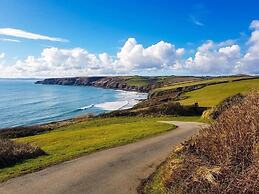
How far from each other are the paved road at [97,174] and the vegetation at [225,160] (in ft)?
10.5

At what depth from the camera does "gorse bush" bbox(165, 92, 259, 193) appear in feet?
33.9

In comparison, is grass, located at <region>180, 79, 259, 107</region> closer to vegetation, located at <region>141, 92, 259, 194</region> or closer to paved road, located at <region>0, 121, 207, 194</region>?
paved road, located at <region>0, 121, 207, 194</region>

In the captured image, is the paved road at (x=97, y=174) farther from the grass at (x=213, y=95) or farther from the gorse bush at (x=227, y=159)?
the grass at (x=213, y=95)

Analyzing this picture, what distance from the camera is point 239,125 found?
12.0 metres

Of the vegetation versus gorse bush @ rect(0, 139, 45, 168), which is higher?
the vegetation

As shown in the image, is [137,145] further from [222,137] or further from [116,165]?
[222,137]

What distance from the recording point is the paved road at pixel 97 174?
16.2 m

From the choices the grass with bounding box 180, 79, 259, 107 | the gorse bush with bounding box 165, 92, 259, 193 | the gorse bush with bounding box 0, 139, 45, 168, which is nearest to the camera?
the gorse bush with bounding box 165, 92, 259, 193

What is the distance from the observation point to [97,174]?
1852cm

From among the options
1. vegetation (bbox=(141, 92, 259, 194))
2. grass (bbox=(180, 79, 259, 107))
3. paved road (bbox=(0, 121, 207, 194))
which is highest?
vegetation (bbox=(141, 92, 259, 194))

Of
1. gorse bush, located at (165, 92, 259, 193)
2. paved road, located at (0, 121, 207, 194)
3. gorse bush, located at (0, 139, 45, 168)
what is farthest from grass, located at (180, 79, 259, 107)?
gorse bush, located at (165, 92, 259, 193)

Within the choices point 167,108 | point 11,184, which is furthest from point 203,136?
point 167,108

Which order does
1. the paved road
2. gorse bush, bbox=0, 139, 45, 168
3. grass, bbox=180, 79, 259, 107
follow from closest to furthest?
the paved road, gorse bush, bbox=0, 139, 45, 168, grass, bbox=180, 79, 259, 107

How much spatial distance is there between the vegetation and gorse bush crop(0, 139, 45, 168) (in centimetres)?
1036
